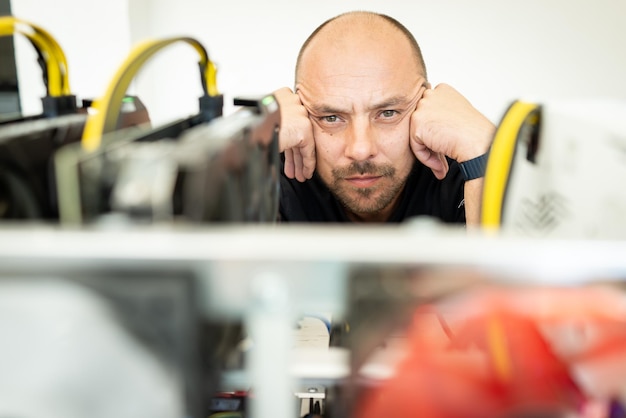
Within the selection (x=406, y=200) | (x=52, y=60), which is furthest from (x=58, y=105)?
(x=406, y=200)

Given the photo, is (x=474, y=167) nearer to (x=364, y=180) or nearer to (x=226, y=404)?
(x=364, y=180)

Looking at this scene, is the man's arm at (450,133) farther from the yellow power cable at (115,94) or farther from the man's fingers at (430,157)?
the yellow power cable at (115,94)

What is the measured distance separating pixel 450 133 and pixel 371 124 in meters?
0.19

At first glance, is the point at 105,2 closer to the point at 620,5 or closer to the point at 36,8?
the point at 36,8

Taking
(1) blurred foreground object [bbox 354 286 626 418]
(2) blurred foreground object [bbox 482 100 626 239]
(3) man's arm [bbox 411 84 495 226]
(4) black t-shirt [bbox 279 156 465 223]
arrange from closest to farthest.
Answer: (1) blurred foreground object [bbox 354 286 626 418] < (2) blurred foreground object [bbox 482 100 626 239] < (3) man's arm [bbox 411 84 495 226] < (4) black t-shirt [bbox 279 156 465 223]

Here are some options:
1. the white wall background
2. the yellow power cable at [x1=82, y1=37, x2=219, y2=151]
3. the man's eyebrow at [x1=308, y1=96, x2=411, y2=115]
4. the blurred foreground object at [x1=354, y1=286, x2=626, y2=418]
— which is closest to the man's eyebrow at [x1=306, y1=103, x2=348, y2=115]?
the man's eyebrow at [x1=308, y1=96, x2=411, y2=115]

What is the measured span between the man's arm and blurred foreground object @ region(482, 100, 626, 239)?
54 cm

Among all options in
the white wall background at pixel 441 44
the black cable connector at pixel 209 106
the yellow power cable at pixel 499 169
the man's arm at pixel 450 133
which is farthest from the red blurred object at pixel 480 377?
the white wall background at pixel 441 44

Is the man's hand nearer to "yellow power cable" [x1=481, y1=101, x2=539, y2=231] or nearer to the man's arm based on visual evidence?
the man's arm

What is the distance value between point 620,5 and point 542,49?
0.37m

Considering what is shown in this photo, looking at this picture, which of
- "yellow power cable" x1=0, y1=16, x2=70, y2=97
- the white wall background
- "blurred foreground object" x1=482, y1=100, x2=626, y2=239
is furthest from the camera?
the white wall background

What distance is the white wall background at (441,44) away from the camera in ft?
8.27

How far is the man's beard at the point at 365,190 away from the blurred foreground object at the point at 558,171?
2.64 ft

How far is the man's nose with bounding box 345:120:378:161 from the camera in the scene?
1.24 m
